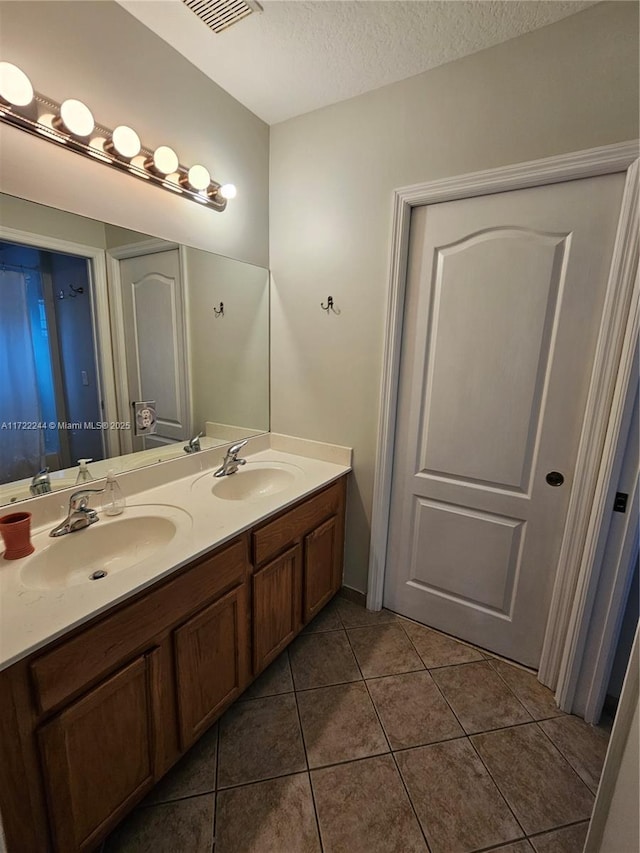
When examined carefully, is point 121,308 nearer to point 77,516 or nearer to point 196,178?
point 196,178

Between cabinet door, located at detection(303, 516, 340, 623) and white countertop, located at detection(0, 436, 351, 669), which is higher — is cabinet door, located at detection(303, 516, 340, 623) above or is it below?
below

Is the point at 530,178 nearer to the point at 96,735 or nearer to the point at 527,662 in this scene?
the point at 527,662

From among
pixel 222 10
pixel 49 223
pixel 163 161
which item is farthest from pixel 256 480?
pixel 222 10

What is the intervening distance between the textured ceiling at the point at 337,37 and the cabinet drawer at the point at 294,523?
1792mm

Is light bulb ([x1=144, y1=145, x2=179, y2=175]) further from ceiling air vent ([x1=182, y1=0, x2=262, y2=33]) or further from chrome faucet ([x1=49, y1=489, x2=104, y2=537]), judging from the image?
chrome faucet ([x1=49, y1=489, x2=104, y2=537])

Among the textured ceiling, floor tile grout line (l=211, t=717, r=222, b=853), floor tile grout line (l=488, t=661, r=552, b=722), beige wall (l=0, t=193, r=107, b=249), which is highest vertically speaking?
the textured ceiling

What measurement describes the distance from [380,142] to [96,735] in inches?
90.9

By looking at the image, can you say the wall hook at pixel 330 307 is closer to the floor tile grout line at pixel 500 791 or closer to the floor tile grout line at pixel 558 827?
the floor tile grout line at pixel 500 791

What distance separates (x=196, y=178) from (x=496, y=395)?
1557mm

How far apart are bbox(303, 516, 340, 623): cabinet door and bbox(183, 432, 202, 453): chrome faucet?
2.21ft

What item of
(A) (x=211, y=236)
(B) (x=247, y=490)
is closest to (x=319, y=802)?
(B) (x=247, y=490)

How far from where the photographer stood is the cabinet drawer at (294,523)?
141 centimetres

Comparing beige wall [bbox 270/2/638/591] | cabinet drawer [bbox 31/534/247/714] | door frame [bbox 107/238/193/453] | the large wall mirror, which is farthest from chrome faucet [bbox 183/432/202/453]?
cabinet drawer [bbox 31/534/247/714]

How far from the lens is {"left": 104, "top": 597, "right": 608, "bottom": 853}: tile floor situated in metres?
1.10
